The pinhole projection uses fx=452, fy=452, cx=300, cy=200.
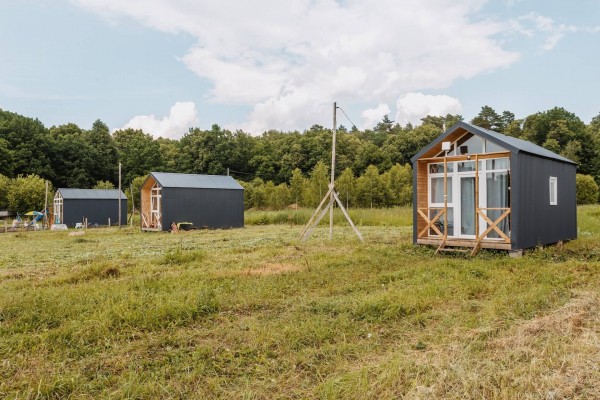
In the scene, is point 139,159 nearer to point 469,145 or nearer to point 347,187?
point 347,187

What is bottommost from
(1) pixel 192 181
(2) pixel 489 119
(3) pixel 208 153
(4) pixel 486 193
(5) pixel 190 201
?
(5) pixel 190 201

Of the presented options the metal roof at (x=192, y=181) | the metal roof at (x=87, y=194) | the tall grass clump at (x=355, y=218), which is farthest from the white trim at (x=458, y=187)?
the metal roof at (x=87, y=194)

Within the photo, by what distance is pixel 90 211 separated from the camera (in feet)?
109

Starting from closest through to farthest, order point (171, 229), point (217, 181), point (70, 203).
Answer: point (171, 229)
point (217, 181)
point (70, 203)

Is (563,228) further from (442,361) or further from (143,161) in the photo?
(143,161)

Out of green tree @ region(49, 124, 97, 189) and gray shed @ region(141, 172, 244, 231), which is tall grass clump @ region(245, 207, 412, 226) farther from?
green tree @ region(49, 124, 97, 189)

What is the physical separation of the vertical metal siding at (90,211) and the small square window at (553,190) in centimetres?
2989

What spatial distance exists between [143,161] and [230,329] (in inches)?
2465

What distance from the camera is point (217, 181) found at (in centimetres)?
2741

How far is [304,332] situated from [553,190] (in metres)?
11.1

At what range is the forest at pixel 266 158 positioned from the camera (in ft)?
133

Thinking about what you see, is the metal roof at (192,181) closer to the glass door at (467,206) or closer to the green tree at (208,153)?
the glass door at (467,206)

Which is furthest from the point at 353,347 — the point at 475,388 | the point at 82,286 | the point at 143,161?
the point at 143,161

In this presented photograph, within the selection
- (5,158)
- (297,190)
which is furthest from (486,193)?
(5,158)
